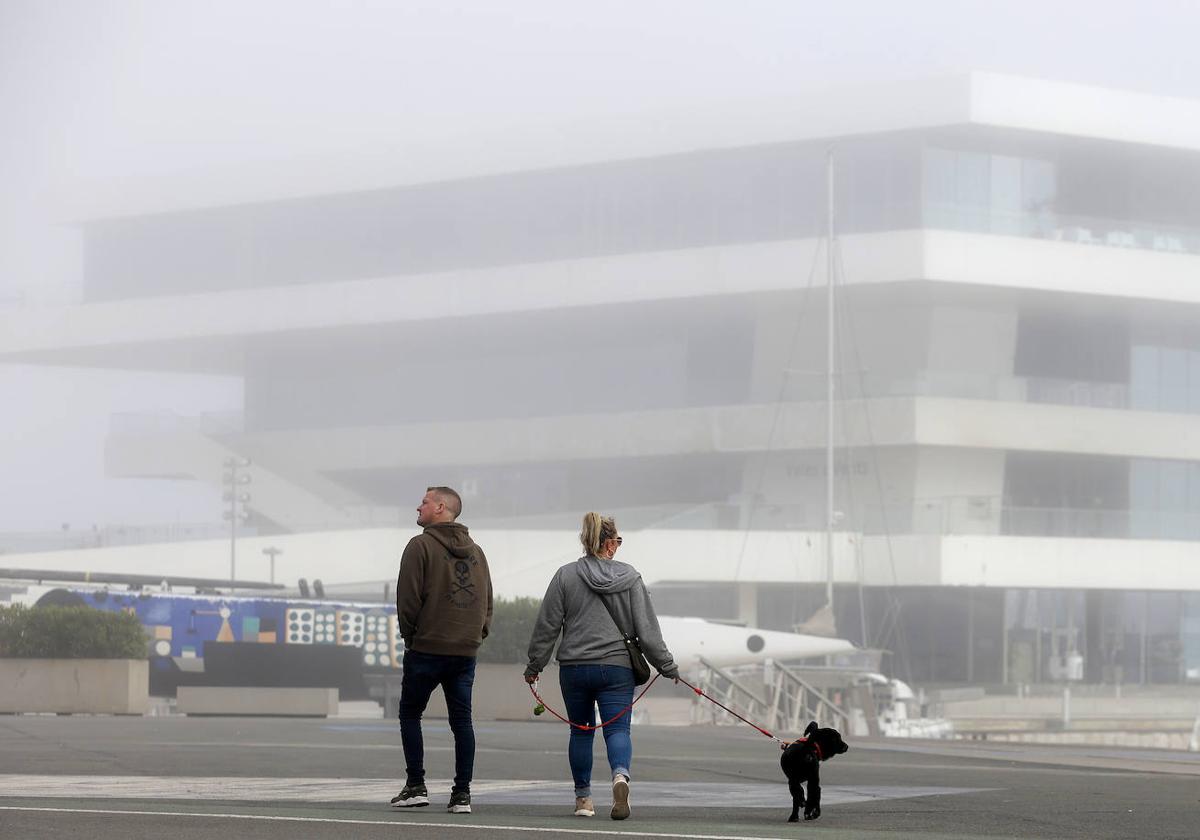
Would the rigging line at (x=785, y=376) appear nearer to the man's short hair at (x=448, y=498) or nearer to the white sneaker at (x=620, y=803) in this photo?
the man's short hair at (x=448, y=498)

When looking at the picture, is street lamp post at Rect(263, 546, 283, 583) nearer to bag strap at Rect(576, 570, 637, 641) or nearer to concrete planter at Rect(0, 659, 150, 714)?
concrete planter at Rect(0, 659, 150, 714)

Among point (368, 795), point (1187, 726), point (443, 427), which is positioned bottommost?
point (1187, 726)

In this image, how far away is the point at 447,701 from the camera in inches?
441

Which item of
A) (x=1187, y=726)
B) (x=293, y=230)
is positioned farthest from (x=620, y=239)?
(x=1187, y=726)

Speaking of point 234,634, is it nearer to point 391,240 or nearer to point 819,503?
point 819,503

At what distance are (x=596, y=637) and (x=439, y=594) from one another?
0.94 meters

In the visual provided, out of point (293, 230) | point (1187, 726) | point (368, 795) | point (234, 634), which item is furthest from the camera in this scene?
point (293, 230)

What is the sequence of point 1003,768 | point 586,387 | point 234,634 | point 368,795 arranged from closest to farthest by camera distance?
1. point 368,795
2. point 1003,768
3. point 234,634
4. point 586,387

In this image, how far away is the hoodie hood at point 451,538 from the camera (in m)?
11.2

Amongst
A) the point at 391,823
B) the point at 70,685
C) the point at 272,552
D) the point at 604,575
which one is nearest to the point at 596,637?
the point at 604,575

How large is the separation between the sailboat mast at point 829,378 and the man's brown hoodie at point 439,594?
48483 mm

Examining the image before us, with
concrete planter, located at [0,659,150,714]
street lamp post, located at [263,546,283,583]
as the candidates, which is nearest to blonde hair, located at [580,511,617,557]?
concrete planter, located at [0,659,150,714]

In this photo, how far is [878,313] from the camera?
7056cm

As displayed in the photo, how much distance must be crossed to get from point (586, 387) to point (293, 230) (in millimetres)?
14527
